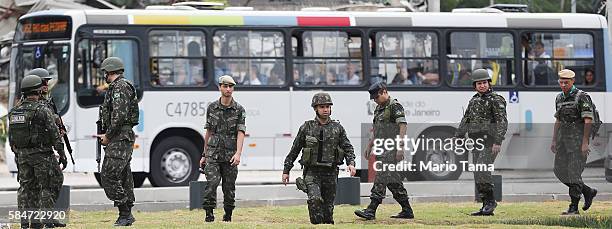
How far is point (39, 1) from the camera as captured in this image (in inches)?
1348

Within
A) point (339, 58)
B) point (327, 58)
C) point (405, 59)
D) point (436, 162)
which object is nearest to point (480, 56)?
point (405, 59)

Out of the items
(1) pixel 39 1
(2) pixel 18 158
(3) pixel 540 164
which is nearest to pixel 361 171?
(3) pixel 540 164

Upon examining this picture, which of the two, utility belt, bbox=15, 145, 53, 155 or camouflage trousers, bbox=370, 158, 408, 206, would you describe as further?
camouflage trousers, bbox=370, 158, 408, 206

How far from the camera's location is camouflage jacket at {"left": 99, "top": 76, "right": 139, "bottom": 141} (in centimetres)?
1458

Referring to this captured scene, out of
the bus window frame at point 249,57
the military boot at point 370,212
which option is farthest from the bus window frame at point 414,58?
the military boot at point 370,212

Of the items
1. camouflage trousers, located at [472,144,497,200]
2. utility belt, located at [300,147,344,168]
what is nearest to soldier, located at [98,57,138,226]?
utility belt, located at [300,147,344,168]

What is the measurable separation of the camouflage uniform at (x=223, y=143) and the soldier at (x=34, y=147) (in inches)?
68.1

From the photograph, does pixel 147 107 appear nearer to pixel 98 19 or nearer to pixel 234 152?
pixel 98 19

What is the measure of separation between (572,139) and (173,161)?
8205 millimetres

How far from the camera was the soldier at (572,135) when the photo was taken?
661 inches

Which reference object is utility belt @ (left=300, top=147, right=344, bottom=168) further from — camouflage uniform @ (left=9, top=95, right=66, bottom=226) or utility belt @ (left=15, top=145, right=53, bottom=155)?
utility belt @ (left=15, top=145, right=53, bottom=155)

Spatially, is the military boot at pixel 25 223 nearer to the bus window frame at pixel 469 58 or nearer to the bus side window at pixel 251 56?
the bus side window at pixel 251 56

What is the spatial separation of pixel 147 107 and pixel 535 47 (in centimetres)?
716

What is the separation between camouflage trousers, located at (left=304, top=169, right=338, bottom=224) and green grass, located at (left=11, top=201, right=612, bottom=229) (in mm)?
197
